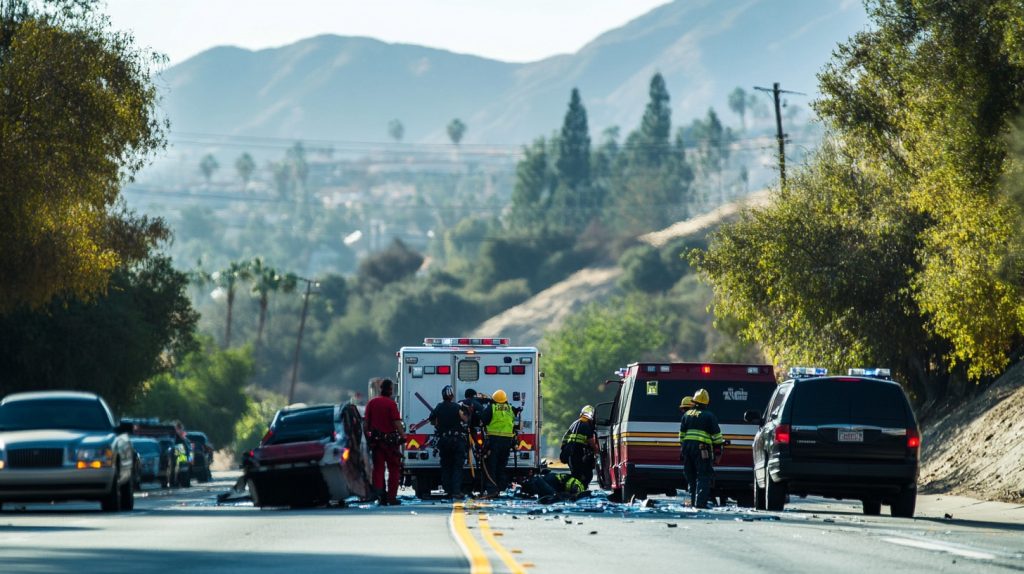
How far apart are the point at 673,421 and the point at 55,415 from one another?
363 inches

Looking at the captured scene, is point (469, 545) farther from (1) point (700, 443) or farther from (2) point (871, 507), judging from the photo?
(2) point (871, 507)

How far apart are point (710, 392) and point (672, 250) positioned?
137481 millimetres

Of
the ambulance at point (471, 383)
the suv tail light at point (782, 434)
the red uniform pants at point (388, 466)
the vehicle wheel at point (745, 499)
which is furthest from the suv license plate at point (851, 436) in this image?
the ambulance at point (471, 383)

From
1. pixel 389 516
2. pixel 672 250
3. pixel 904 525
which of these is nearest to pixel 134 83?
pixel 389 516

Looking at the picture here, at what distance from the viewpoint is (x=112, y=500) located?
82.9 feet

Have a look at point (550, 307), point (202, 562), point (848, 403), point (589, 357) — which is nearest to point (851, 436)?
point (848, 403)

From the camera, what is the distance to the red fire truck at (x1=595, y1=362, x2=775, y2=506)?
26.8 m

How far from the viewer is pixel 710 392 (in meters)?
27.4

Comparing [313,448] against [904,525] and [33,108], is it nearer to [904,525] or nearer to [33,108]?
[904,525]

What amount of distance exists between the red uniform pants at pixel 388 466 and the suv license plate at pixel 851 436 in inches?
267

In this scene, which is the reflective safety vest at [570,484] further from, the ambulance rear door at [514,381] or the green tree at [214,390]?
the green tree at [214,390]

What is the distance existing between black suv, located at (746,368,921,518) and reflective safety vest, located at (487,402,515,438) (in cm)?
637

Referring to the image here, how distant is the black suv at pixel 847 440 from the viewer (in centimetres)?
2316

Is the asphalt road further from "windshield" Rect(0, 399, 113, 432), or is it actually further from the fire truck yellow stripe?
"windshield" Rect(0, 399, 113, 432)
